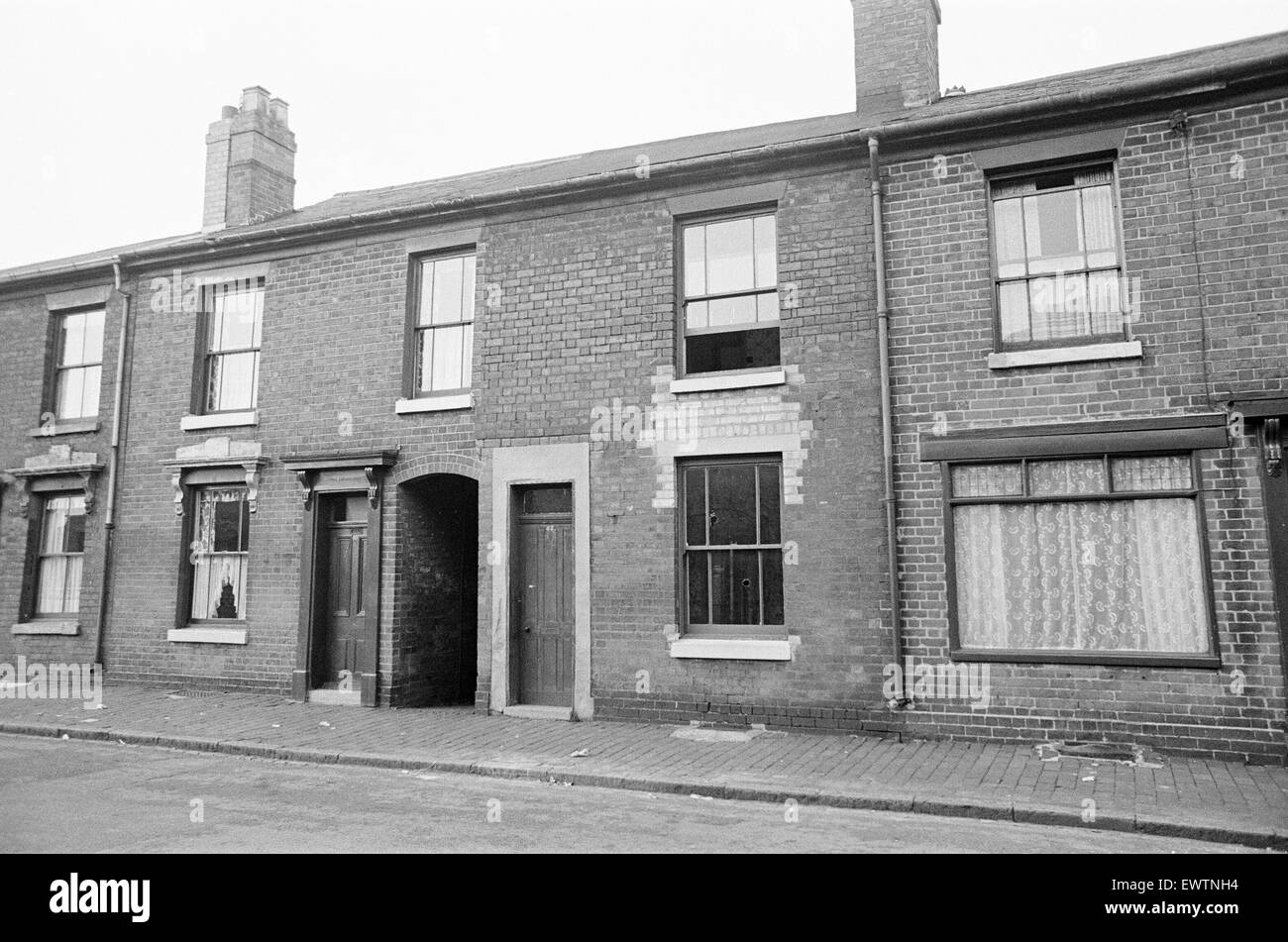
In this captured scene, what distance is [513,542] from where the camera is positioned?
11.6 meters

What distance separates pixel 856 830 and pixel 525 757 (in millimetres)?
3534

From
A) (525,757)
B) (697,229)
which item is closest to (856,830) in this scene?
(525,757)

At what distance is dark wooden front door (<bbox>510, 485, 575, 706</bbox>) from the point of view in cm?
1142

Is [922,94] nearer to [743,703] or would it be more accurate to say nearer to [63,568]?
[743,703]

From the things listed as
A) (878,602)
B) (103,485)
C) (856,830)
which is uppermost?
(103,485)

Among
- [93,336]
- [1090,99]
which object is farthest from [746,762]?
[93,336]

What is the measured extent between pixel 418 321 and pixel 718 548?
540 centimetres

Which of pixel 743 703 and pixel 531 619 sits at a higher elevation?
pixel 531 619

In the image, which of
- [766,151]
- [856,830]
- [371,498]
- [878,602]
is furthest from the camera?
[371,498]

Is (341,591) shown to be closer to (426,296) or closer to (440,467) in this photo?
(440,467)

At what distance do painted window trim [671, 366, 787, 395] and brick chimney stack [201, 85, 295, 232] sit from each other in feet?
Result: 30.4

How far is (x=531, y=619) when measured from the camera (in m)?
11.6

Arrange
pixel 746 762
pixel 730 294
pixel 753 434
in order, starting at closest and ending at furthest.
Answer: pixel 746 762, pixel 753 434, pixel 730 294

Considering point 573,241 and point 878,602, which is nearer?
point 878,602
